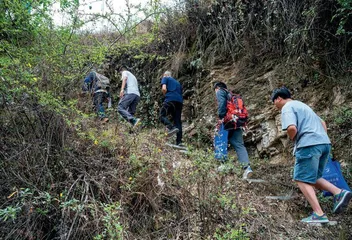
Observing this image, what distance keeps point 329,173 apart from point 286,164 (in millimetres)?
1586

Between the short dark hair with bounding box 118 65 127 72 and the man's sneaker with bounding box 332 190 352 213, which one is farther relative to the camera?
the short dark hair with bounding box 118 65 127 72

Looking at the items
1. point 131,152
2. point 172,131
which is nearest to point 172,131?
point 172,131

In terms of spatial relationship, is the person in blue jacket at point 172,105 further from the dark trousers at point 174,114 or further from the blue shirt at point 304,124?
the blue shirt at point 304,124

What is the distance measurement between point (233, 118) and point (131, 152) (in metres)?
2.21

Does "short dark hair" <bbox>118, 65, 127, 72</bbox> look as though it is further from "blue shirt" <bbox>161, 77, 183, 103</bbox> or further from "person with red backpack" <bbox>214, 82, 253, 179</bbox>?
"person with red backpack" <bbox>214, 82, 253, 179</bbox>

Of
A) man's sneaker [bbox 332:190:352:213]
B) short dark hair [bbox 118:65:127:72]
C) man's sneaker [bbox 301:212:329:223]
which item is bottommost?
man's sneaker [bbox 301:212:329:223]

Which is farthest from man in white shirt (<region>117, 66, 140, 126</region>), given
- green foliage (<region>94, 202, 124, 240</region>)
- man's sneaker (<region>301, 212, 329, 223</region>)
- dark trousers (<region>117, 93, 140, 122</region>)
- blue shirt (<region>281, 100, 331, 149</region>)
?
man's sneaker (<region>301, 212, 329, 223</region>)

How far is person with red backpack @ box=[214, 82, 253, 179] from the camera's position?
5500 millimetres

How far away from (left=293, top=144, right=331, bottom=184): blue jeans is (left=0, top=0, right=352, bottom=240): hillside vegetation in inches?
23.9

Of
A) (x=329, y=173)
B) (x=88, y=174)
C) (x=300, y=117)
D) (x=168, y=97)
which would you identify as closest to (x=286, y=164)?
(x=329, y=173)

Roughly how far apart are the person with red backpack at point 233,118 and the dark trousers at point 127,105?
2.22 meters

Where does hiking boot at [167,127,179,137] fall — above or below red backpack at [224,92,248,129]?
below

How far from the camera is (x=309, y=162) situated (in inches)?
147

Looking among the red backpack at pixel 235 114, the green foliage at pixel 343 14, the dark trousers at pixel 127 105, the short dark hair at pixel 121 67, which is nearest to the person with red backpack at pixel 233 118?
the red backpack at pixel 235 114
